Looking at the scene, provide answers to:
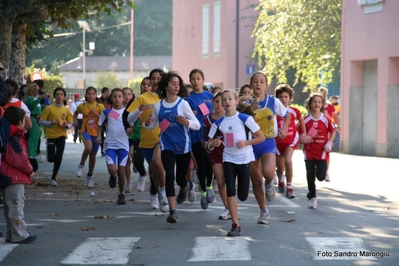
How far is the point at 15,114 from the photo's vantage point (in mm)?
10008

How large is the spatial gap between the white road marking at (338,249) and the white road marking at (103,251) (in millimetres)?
1797

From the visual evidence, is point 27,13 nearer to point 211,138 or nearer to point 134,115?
point 134,115

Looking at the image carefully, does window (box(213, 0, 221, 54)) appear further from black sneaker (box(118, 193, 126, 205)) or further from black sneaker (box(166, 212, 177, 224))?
black sneaker (box(166, 212, 177, 224))

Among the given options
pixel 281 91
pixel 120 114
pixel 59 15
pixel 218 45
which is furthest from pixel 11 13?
pixel 218 45

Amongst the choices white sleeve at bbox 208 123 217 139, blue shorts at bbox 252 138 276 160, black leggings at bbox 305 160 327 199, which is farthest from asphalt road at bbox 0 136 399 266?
white sleeve at bbox 208 123 217 139

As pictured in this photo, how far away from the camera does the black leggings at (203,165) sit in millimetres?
12656

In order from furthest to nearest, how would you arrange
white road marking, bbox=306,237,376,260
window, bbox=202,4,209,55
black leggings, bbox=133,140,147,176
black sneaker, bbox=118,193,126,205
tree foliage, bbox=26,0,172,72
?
tree foliage, bbox=26,0,172,72 → window, bbox=202,4,209,55 → black leggings, bbox=133,140,147,176 → black sneaker, bbox=118,193,126,205 → white road marking, bbox=306,237,376,260

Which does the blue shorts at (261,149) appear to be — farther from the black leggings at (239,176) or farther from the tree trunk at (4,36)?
the tree trunk at (4,36)

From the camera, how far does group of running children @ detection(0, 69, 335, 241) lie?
10750mm

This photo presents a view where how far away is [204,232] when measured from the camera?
1084cm

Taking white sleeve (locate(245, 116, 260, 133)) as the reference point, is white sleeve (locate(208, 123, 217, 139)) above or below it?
below

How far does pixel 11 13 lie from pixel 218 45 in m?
29.7

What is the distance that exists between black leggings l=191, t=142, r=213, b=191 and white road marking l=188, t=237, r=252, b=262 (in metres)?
2.47

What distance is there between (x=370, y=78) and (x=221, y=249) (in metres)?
22.8
